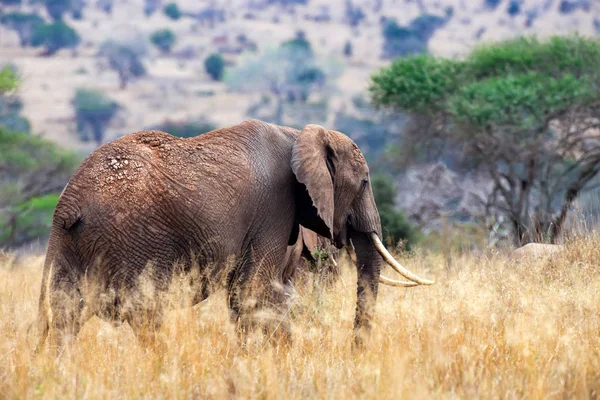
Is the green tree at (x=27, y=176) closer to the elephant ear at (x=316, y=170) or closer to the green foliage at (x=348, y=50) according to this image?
the elephant ear at (x=316, y=170)

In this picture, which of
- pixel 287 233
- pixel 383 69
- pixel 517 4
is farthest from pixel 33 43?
pixel 287 233

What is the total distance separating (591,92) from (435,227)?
18.4 ft

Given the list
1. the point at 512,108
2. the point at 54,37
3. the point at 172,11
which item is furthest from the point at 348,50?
the point at 512,108

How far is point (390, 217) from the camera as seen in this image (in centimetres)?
A: 1872

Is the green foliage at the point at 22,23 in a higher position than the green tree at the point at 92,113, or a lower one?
higher

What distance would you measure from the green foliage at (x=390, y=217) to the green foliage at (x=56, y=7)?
66880mm

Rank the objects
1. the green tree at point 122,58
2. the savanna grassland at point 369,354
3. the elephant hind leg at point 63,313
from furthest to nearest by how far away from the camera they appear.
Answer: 1. the green tree at point 122,58
2. the elephant hind leg at point 63,313
3. the savanna grassland at point 369,354

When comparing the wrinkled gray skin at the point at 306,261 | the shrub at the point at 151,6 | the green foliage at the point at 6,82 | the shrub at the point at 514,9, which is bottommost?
the shrub at the point at 151,6

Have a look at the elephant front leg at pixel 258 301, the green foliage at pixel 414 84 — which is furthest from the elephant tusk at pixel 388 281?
the green foliage at pixel 414 84

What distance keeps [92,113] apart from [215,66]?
1619 cm

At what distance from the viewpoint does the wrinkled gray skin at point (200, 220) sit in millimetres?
5949

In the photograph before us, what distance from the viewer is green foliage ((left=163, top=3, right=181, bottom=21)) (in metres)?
90.4

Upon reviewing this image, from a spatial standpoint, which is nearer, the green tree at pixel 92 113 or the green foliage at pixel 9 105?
the green foliage at pixel 9 105

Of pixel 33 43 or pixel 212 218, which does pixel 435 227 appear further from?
pixel 33 43
